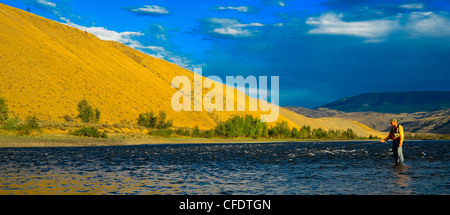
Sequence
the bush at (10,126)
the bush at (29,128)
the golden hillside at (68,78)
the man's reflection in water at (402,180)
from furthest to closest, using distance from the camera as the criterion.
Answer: the golden hillside at (68,78) < the bush at (29,128) < the bush at (10,126) < the man's reflection in water at (402,180)

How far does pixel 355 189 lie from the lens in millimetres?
18203

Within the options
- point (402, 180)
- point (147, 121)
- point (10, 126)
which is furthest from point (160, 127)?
point (402, 180)

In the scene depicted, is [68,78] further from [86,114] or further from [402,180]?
[402,180]

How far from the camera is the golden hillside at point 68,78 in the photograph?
104875mm

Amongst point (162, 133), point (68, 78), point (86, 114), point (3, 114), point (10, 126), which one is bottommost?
point (162, 133)

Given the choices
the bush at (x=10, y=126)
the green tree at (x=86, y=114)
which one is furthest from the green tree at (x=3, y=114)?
the green tree at (x=86, y=114)

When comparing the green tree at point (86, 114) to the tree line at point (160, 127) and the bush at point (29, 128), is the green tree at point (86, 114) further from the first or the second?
the bush at point (29, 128)

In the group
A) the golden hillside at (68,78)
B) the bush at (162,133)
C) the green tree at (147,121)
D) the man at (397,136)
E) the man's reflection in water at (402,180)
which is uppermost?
the golden hillside at (68,78)

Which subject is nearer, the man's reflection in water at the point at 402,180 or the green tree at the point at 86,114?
the man's reflection in water at the point at 402,180

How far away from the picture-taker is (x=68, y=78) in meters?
123

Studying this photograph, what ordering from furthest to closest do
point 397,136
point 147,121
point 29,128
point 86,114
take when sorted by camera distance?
1. point 147,121
2. point 86,114
3. point 29,128
4. point 397,136
